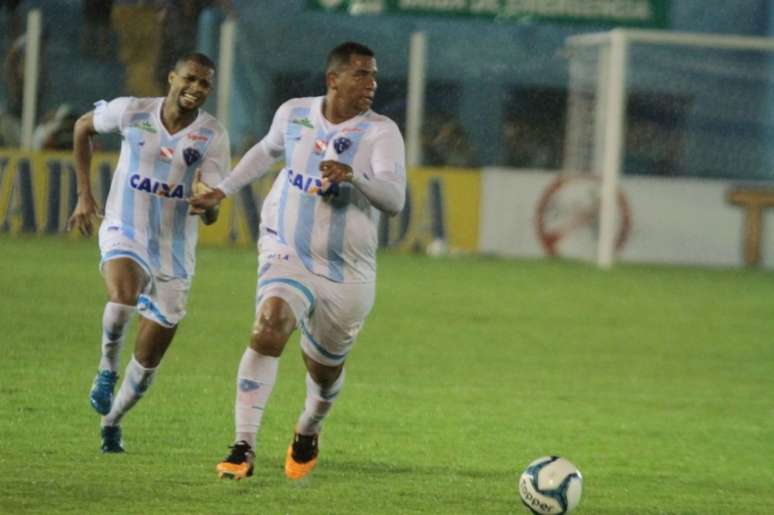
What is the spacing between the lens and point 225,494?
24.0 feet

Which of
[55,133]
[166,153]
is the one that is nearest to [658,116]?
[55,133]

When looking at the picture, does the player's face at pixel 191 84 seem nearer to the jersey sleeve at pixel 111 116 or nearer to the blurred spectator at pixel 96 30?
the jersey sleeve at pixel 111 116

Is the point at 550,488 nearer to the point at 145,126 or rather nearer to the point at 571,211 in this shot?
the point at 145,126

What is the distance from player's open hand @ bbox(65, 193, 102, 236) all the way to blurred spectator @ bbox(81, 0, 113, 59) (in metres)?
17.2

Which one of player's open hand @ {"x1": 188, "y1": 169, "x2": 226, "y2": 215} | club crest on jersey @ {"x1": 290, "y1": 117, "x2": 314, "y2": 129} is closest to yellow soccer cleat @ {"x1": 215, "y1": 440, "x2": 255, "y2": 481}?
player's open hand @ {"x1": 188, "y1": 169, "x2": 226, "y2": 215}

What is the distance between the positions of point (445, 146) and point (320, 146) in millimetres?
17743

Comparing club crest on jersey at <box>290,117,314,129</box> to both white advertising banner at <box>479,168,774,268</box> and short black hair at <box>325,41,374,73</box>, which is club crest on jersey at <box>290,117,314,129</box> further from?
white advertising banner at <box>479,168,774,268</box>

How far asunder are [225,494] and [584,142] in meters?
18.1

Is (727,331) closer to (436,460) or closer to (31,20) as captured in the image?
(436,460)

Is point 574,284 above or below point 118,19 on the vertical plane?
below

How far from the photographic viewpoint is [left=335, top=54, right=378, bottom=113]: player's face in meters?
7.69

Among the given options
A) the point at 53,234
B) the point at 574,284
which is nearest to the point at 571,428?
the point at 574,284

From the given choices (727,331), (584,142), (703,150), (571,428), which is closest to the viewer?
(571,428)

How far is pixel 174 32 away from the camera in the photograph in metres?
24.6
